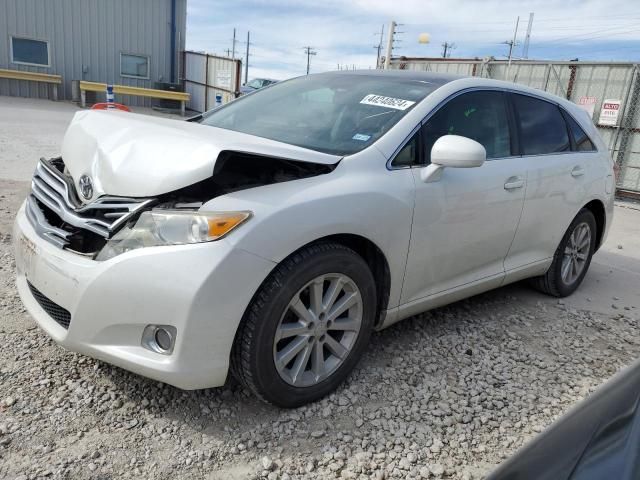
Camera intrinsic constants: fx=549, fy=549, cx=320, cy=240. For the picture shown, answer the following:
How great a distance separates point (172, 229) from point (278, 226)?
0.42 meters

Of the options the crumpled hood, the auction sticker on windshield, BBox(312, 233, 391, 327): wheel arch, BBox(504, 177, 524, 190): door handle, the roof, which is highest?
the roof

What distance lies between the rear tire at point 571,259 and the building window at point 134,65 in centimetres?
1881

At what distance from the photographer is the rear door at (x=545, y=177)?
12.0 feet

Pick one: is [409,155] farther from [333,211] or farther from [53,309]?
[53,309]

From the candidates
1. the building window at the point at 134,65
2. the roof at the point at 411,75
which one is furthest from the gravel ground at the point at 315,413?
the building window at the point at 134,65

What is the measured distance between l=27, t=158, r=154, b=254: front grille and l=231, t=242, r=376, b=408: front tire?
66 cm

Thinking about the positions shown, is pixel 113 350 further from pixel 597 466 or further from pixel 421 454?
pixel 597 466

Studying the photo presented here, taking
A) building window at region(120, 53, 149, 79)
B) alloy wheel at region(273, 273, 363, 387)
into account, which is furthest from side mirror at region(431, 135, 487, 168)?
building window at region(120, 53, 149, 79)

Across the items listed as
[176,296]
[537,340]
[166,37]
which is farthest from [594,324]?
[166,37]

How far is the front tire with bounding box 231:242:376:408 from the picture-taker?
2.27 metres

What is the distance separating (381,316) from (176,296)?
1.19m

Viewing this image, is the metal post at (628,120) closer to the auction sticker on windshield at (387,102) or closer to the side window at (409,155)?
the auction sticker on windshield at (387,102)

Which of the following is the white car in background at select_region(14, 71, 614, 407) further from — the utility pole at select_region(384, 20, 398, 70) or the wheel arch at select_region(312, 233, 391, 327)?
the utility pole at select_region(384, 20, 398, 70)

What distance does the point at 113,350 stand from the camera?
7.29ft
